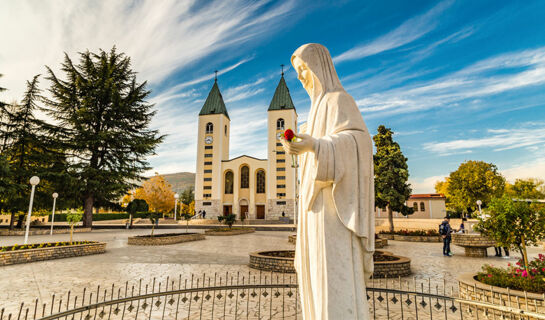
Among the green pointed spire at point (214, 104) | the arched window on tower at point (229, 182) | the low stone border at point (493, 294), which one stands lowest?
the low stone border at point (493, 294)

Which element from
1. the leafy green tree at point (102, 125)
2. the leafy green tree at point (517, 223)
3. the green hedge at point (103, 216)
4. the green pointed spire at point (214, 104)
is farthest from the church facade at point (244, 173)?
the leafy green tree at point (517, 223)

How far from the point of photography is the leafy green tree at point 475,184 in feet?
108

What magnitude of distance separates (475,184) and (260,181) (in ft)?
101

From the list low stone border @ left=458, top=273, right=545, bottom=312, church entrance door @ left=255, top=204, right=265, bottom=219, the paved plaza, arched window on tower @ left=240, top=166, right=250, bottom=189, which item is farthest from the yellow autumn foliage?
low stone border @ left=458, top=273, right=545, bottom=312

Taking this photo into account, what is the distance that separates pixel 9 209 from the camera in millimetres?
21984

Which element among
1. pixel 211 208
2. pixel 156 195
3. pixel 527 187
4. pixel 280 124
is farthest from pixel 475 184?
pixel 156 195

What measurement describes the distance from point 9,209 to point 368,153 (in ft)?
98.3

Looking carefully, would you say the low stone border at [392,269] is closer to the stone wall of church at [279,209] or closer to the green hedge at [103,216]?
the green hedge at [103,216]

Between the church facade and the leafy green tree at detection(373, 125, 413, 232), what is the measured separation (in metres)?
24.0

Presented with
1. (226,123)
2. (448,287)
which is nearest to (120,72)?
(226,123)

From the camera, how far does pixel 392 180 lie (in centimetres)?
2039

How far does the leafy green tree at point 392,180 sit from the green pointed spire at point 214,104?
114 feet

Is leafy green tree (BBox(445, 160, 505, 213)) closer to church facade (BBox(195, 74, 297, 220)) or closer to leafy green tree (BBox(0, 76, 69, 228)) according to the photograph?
church facade (BBox(195, 74, 297, 220))

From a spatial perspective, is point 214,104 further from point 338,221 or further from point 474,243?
point 338,221
